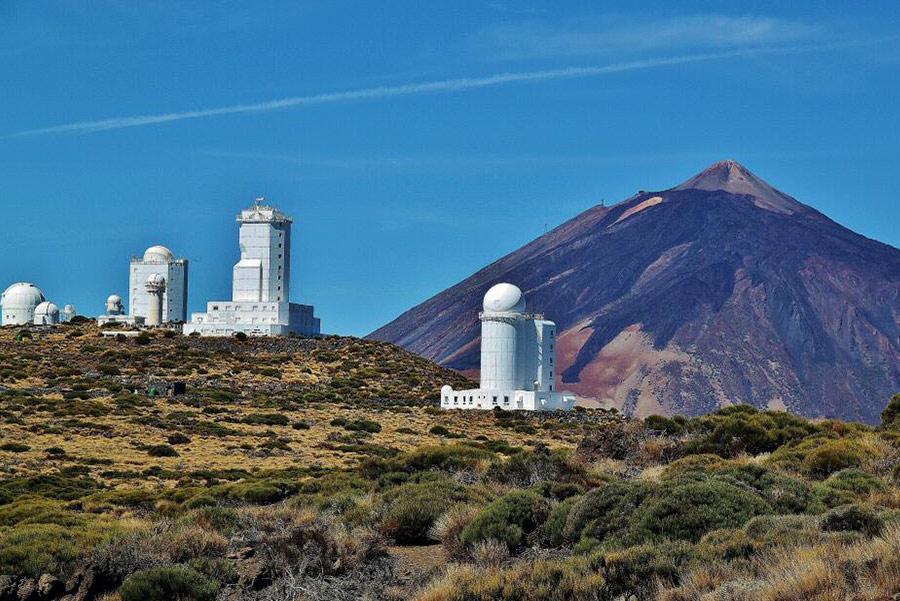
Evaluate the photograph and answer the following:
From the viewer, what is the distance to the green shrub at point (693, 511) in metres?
15.5

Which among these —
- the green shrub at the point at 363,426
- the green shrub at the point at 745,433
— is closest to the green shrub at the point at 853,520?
the green shrub at the point at 745,433

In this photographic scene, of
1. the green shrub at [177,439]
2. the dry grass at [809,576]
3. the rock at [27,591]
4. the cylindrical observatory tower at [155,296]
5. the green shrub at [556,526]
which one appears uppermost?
the cylindrical observatory tower at [155,296]

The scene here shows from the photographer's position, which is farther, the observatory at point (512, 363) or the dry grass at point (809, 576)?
the observatory at point (512, 363)

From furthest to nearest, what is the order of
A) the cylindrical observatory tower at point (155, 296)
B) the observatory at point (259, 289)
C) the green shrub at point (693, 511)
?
the cylindrical observatory tower at point (155, 296), the observatory at point (259, 289), the green shrub at point (693, 511)

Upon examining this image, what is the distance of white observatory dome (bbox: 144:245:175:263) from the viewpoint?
93.0 m

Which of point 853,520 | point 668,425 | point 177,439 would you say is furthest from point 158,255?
point 853,520

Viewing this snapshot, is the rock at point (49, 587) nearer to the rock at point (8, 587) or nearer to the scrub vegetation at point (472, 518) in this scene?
the scrub vegetation at point (472, 518)

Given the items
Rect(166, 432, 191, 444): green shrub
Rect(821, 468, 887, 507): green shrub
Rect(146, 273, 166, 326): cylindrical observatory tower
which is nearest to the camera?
Rect(821, 468, 887, 507): green shrub

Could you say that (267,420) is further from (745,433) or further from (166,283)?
(166,283)

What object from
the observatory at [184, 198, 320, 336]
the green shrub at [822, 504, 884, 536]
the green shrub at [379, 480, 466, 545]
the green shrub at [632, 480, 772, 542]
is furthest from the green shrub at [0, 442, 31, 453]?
the observatory at [184, 198, 320, 336]

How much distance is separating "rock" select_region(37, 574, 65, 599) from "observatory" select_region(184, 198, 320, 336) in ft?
219

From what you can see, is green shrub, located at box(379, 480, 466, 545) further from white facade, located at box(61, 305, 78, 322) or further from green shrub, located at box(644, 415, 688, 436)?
white facade, located at box(61, 305, 78, 322)

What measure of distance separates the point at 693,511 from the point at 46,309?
89559 millimetres

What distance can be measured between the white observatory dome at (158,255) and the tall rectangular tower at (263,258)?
10179 mm
